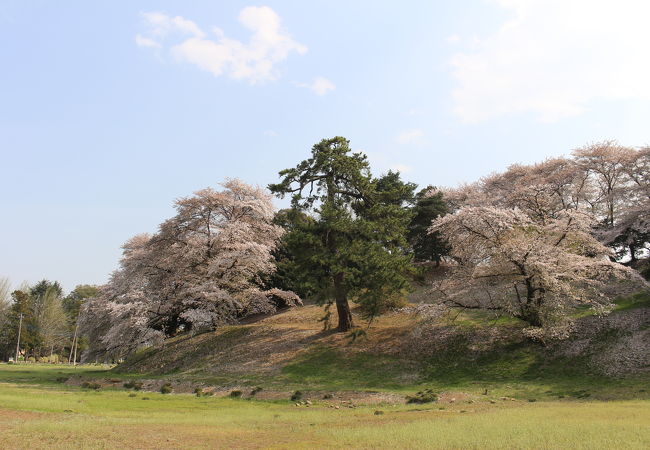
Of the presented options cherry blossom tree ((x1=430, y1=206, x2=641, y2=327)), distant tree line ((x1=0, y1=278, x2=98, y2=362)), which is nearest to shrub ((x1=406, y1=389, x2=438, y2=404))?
cherry blossom tree ((x1=430, y1=206, x2=641, y2=327))

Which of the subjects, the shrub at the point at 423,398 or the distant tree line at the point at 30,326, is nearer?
the shrub at the point at 423,398

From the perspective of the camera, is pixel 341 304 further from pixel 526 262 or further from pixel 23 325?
pixel 23 325

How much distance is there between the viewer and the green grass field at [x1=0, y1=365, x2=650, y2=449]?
474 inches

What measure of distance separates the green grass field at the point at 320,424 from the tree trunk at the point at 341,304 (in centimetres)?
1281

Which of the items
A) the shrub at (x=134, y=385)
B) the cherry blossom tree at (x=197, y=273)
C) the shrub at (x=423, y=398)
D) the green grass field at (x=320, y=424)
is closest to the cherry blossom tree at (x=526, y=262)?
the green grass field at (x=320, y=424)

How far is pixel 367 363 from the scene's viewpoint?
3003 centimetres

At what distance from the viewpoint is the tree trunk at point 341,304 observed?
34.2 meters

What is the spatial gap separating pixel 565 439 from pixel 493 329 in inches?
809

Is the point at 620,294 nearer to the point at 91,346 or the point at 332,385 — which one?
the point at 332,385

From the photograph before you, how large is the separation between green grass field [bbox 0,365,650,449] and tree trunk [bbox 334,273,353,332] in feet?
42.0

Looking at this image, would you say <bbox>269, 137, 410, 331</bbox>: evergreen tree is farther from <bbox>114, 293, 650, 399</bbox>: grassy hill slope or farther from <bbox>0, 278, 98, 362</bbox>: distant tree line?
<bbox>0, 278, 98, 362</bbox>: distant tree line

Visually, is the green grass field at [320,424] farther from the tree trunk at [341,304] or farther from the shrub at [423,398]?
the tree trunk at [341,304]

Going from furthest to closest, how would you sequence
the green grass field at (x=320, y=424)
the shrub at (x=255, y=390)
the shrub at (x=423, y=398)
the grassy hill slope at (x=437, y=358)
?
the shrub at (x=255, y=390)
the grassy hill slope at (x=437, y=358)
the shrub at (x=423, y=398)
the green grass field at (x=320, y=424)

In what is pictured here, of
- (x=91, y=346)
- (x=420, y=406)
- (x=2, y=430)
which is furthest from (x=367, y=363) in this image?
(x=91, y=346)
